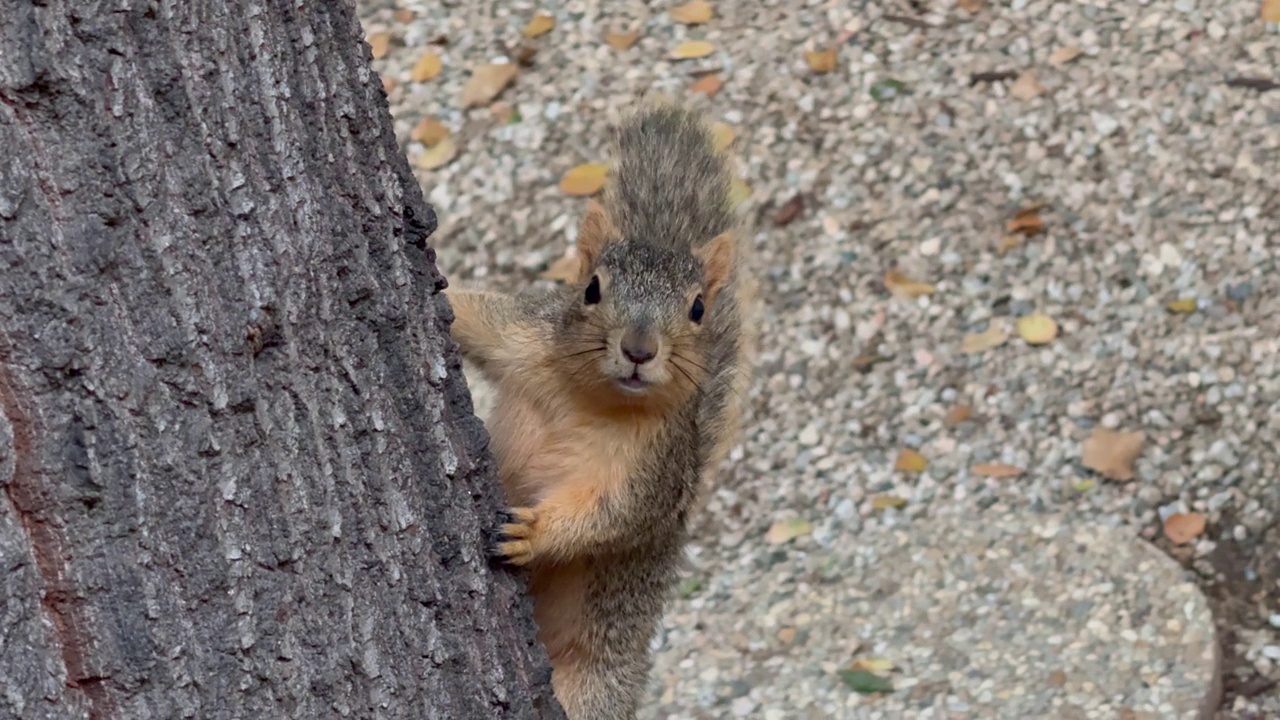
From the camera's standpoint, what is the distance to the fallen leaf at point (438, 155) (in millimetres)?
4434

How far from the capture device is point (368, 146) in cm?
146

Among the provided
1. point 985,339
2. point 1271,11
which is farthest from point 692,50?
point 1271,11

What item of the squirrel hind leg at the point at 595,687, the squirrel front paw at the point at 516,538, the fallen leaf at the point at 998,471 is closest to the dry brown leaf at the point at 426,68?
the fallen leaf at the point at 998,471

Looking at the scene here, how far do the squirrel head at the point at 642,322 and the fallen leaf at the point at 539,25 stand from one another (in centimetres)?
254

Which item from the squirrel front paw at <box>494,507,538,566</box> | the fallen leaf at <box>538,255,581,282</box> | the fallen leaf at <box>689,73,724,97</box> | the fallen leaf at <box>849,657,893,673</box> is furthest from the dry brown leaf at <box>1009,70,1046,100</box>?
the squirrel front paw at <box>494,507,538,566</box>

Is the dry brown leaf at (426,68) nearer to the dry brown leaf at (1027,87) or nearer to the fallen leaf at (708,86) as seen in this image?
the fallen leaf at (708,86)

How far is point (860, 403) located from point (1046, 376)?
1.45ft

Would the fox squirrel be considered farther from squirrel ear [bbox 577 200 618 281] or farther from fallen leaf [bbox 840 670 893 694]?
fallen leaf [bbox 840 670 893 694]

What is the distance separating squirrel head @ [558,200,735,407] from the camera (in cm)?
210

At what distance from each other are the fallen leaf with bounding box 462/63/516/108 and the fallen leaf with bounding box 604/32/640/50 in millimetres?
295

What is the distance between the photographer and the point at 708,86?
14.5ft

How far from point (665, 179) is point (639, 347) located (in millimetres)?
379

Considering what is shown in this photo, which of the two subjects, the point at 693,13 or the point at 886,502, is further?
the point at 693,13

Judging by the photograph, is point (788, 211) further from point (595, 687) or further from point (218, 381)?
point (218, 381)
